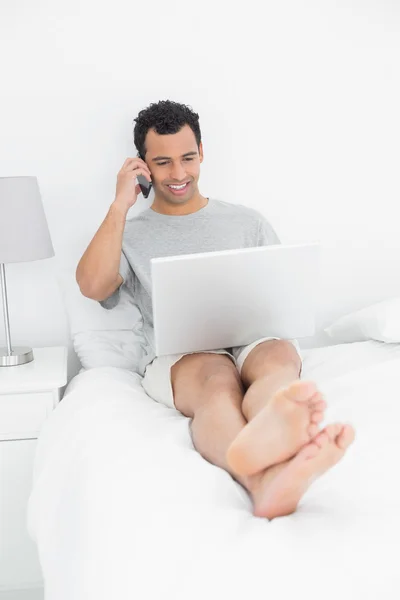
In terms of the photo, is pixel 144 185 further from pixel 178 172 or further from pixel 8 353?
pixel 8 353

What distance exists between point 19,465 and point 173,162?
962mm

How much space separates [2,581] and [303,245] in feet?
3.73

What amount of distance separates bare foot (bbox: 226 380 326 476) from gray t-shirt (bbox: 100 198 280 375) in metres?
0.88

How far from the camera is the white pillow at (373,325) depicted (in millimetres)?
1854

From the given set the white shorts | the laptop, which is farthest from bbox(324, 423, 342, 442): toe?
the white shorts

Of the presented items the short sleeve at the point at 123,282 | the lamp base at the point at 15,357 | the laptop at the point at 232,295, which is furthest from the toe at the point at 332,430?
the lamp base at the point at 15,357

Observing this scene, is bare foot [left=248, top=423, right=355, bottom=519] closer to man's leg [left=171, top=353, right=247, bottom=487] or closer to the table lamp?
man's leg [left=171, top=353, right=247, bottom=487]

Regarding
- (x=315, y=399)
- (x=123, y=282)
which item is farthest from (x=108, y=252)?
(x=315, y=399)

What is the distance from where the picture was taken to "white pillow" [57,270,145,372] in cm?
195

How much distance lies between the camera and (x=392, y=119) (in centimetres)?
231

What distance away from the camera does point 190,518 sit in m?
0.94

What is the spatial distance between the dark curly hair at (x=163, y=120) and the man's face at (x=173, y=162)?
17 mm

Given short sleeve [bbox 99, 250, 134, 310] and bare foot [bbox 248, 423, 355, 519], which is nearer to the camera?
bare foot [bbox 248, 423, 355, 519]

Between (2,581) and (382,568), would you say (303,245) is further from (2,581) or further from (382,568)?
(2,581)
